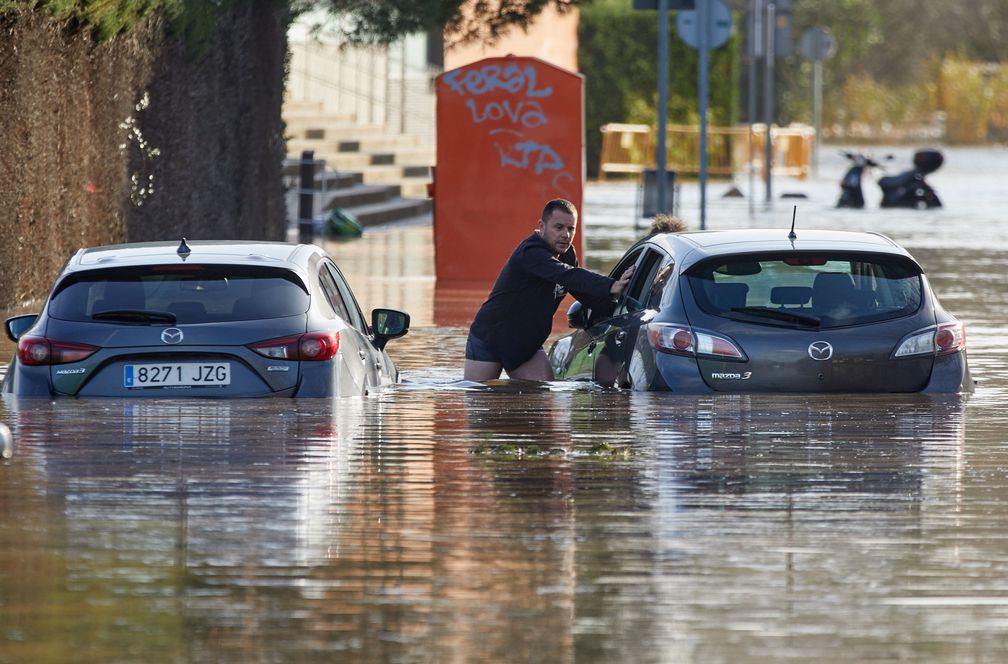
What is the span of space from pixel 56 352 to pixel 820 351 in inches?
143

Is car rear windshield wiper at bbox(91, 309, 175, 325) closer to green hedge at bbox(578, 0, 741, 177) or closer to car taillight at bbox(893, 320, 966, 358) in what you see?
car taillight at bbox(893, 320, 966, 358)

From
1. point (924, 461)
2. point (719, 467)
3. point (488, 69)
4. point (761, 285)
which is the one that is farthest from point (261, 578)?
point (488, 69)

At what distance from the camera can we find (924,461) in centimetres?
940

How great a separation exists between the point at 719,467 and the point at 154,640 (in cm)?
355

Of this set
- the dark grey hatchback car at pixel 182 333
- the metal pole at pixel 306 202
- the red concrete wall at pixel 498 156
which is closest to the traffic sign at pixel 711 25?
the metal pole at pixel 306 202

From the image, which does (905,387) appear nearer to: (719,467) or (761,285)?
(761,285)

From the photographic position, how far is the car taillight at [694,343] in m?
11.1

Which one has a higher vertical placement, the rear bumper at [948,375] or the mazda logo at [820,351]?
the mazda logo at [820,351]

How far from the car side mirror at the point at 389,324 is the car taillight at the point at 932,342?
2.66 meters

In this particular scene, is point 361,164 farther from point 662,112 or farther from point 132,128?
point 132,128

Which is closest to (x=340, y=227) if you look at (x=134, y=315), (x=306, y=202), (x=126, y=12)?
(x=306, y=202)

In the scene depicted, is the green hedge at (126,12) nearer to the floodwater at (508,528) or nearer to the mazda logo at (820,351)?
the floodwater at (508,528)

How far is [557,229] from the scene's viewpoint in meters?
13.0

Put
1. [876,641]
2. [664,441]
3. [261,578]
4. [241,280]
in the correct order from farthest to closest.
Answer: [241,280], [664,441], [261,578], [876,641]
